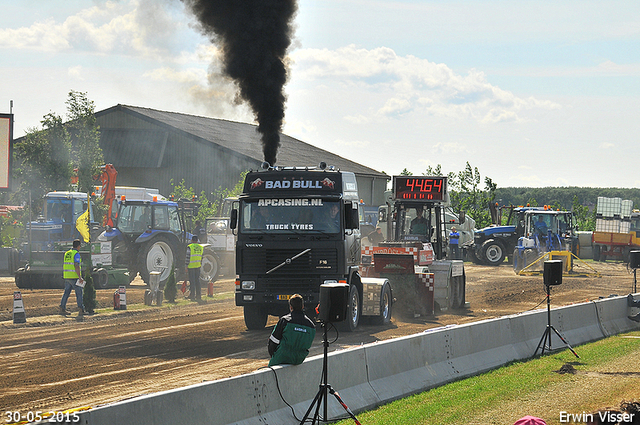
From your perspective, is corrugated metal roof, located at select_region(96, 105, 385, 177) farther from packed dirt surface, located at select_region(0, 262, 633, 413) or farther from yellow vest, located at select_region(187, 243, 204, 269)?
packed dirt surface, located at select_region(0, 262, 633, 413)

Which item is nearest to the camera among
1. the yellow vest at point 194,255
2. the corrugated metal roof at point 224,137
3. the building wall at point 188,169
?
the yellow vest at point 194,255

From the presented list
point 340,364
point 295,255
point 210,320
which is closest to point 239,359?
point 295,255

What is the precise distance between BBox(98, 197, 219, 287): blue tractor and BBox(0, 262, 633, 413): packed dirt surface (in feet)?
3.72

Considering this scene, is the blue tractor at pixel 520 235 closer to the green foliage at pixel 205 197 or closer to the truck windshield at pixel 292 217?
the green foliage at pixel 205 197

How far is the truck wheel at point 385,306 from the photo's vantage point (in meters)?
16.1

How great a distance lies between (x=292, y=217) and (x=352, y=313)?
2525mm

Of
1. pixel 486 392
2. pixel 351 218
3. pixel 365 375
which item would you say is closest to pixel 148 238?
pixel 351 218

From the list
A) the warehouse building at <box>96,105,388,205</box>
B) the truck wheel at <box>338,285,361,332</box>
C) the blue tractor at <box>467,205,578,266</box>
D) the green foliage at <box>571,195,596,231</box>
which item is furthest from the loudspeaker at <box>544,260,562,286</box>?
the green foliage at <box>571,195,596,231</box>

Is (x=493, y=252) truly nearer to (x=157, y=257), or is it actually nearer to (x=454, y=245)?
(x=454, y=245)

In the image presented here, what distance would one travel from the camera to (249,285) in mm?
14609

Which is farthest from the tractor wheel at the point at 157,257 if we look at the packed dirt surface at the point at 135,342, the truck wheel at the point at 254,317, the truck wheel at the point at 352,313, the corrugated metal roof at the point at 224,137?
the corrugated metal roof at the point at 224,137

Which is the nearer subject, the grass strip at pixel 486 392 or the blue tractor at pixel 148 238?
the grass strip at pixel 486 392

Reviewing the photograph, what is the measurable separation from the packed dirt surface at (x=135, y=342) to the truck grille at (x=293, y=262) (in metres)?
1.45

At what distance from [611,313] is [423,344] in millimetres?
7730
